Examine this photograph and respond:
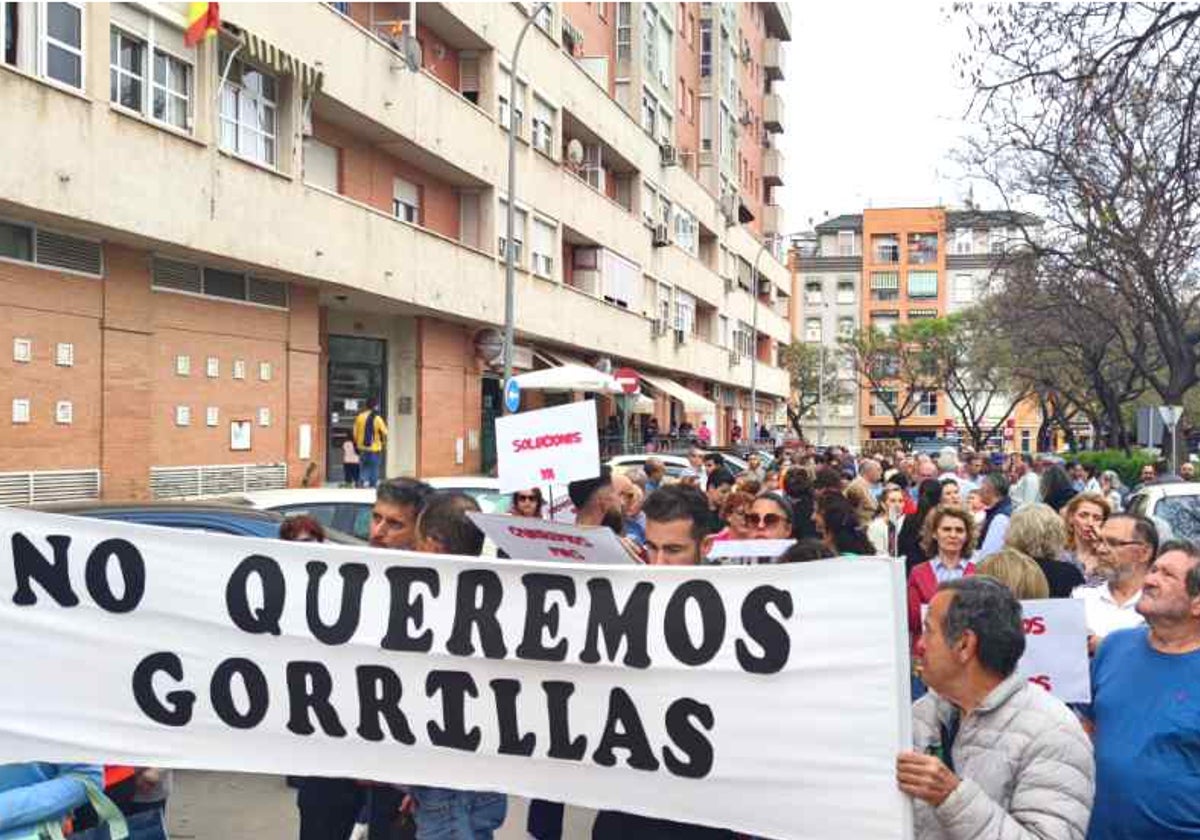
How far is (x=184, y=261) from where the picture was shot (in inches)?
740

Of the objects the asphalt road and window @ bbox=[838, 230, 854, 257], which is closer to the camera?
the asphalt road

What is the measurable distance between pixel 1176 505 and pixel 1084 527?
4703mm

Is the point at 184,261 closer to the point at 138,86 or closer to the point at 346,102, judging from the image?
the point at 138,86

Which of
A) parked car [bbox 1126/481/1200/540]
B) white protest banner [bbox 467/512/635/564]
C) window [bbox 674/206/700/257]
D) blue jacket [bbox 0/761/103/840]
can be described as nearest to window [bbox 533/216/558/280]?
window [bbox 674/206/700/257]

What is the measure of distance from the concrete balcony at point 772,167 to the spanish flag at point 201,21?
54.2 meters

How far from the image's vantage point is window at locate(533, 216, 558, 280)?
31.5 meters

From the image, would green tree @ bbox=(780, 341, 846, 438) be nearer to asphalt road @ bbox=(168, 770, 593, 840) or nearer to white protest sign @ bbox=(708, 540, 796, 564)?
asphalt road @ bbox=(168, 770, 593, 840)

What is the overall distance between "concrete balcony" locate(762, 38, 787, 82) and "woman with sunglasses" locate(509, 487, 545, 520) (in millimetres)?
64857

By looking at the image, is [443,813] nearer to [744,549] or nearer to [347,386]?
[744,549]

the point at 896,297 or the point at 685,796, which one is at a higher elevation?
the point at 896,297

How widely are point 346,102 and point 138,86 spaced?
512 cm

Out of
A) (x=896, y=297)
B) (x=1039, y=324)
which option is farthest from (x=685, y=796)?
(x=896, y=297)

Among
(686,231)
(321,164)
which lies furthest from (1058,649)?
(686,231)

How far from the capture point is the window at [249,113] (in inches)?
747
